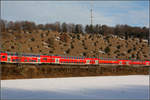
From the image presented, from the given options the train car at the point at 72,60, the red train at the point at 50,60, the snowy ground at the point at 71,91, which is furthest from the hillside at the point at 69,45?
the snowy ground at the point at 71,91

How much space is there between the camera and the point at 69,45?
6969 centimetres

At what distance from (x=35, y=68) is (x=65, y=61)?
479 inches

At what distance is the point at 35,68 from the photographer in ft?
86.2

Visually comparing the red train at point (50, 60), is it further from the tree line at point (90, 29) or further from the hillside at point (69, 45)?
the tree line at point (90, 29)

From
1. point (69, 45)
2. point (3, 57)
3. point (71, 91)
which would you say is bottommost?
point (71, 91)

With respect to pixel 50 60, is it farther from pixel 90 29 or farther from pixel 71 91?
pixel 90 29

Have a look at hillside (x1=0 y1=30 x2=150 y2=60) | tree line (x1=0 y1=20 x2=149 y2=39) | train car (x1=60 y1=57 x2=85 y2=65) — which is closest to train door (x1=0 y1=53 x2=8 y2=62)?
train car (x1=60 y1=57 x2=85 y2=65)

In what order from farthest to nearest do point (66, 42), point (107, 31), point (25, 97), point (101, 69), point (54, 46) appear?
point (107, 31) < point (66, 42) < point (54, 46) < point (101, 69) < point (25, 97)

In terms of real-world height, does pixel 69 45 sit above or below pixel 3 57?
above

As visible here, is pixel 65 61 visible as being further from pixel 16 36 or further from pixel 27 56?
pixel 16 36

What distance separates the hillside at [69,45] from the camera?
196 feet

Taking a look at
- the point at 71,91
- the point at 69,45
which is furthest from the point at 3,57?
the point at 69,45

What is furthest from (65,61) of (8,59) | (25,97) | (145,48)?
(145,48)

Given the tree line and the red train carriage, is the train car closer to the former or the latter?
the red train carriage
